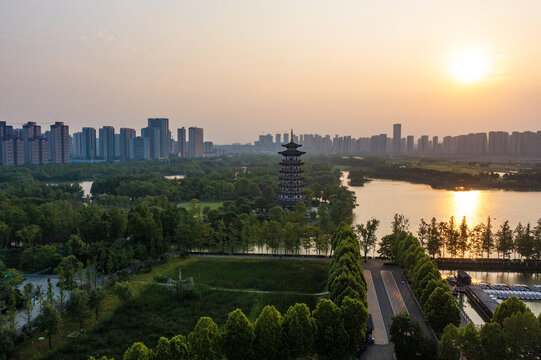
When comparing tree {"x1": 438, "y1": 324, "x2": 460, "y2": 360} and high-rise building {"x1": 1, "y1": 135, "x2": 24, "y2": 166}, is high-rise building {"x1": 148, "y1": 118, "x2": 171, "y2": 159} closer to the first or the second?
high-rise building {"x1": 1, "y1": 135, "x2": 24, "y2": 166}

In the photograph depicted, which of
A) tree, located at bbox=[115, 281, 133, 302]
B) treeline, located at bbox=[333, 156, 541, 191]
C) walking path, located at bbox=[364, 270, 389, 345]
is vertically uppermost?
treeline, located at bbox=[333, 156, 541, 191]

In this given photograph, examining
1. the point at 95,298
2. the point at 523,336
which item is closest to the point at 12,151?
the point at 95,298

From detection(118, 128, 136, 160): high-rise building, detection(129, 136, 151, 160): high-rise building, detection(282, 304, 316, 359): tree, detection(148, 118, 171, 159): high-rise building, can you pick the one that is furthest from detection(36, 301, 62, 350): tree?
detection(148, 118, 171, 159): high-rise building

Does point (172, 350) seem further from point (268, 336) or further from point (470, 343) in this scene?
point (470, 343)

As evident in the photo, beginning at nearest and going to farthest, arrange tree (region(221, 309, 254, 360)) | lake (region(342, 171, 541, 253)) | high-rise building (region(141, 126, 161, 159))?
tree (region(221, 309, 254, 360)) < lake (region(342, 171, 541, 253)) < high-rise building (region(141, 126, 161, 159))

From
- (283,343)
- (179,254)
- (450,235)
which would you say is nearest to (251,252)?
(179,254)

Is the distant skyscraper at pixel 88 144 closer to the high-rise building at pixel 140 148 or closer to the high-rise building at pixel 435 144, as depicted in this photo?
the high-rise building at pixel 140 148
